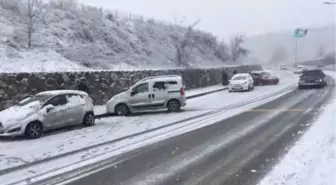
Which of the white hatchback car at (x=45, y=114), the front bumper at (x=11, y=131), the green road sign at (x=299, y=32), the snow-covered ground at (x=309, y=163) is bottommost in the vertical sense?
the snow-covered ground at (x=309, y=163)

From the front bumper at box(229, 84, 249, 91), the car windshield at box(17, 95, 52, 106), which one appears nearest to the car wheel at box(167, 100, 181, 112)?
the car windshield at box(17, 95, 52, 106)

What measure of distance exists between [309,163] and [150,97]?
486 inches

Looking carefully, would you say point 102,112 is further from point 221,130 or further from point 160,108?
point 221,130

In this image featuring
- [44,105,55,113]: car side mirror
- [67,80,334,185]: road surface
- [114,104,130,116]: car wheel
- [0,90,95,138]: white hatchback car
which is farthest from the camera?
[114,104,130,116]: car wheel

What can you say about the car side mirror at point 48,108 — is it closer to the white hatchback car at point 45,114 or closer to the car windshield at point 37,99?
the white hatchback car at point 45,114

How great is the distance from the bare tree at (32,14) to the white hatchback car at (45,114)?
16.6 metres

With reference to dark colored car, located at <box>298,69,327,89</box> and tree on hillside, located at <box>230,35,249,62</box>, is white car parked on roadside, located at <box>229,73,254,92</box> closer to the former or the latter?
dark colored car, located at <box>298,69,327,89</box>

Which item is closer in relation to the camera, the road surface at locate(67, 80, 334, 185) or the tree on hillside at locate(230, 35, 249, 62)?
the road surface at locate(67, 80, 334, 185)

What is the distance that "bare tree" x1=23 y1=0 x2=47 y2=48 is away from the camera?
101 feet

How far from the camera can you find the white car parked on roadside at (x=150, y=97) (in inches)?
774

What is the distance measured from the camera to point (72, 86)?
21.7 meters

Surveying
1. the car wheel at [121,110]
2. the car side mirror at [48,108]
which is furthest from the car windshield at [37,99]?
the car wheel at [121,110]

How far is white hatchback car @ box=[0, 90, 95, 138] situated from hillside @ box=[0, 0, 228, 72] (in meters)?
10.3

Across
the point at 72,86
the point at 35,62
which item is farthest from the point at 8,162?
the point at 35,62
